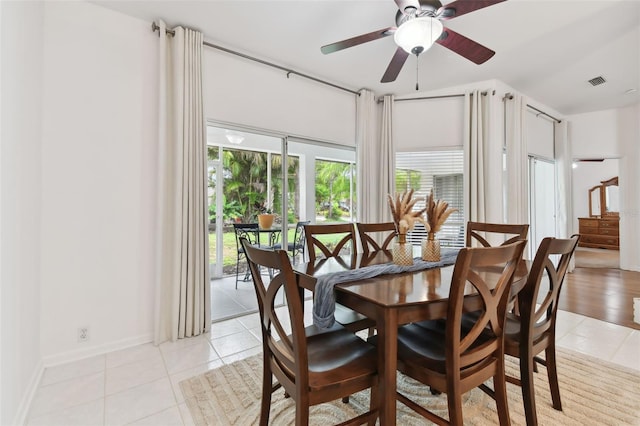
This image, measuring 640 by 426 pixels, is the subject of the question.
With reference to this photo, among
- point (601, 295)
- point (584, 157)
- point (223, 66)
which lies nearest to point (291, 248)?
point (223, 66)

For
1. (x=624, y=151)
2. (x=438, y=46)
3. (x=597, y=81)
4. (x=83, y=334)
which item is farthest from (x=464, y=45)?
(x=624, y=151)

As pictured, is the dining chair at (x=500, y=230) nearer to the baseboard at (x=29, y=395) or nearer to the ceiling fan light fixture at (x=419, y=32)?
the ceiling fan light fixture at (x=419, y=32)

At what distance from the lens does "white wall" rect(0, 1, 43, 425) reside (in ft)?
4.71

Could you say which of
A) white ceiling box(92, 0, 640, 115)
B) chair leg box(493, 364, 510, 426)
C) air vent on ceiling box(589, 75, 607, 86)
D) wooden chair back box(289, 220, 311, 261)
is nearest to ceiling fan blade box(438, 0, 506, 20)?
white ceiling box(92, 0, 640, 115)

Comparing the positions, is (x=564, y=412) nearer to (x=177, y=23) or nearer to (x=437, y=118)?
(x=437, y=118)

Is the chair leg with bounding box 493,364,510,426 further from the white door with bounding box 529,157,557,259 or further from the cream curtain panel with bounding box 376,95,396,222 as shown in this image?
the white door with bounding box 529,157,557,259

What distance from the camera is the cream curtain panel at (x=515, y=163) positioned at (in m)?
4.05

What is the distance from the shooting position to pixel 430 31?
1.96 m

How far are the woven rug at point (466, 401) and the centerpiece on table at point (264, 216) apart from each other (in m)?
1.80

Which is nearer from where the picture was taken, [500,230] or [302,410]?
[302,410]

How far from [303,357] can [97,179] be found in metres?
2.30

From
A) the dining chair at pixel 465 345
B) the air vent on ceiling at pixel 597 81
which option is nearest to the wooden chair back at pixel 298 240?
the dining chair at pixel 465 345

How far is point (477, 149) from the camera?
391cm

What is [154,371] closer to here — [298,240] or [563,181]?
[298,240]
